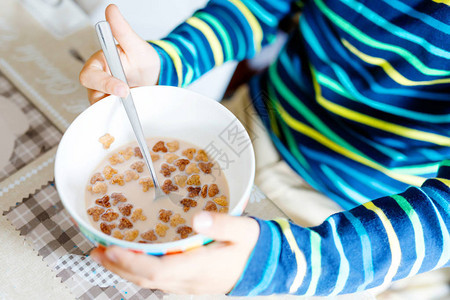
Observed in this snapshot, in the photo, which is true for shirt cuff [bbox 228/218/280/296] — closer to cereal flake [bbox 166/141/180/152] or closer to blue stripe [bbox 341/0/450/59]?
cereal flake [bbox 166/141/180/152]

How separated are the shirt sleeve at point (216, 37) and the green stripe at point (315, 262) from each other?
0.32m

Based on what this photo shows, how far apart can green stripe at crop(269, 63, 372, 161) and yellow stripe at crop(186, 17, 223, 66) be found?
0.12 meters

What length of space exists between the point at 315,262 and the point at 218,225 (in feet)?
0.46

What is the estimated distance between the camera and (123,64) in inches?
22.2

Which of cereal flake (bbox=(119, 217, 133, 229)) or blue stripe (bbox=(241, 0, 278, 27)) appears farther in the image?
blue stripe (bbox=(241, 0, 278, 27))

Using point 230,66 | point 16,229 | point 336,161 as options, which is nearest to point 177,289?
point 16,229

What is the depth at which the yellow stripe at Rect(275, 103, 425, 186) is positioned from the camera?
647 millimetres

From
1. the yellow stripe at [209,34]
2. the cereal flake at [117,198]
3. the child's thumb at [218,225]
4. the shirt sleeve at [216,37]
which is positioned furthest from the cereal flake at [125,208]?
the yellow stripe at [209,34]

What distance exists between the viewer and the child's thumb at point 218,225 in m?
0.37

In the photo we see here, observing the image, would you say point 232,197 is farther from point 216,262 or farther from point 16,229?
point 16,229

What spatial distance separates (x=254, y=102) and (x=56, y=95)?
343 millimetres

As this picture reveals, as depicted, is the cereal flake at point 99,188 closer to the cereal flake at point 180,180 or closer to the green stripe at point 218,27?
the cereal flake at point 180,180

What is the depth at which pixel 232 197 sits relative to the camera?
47cm

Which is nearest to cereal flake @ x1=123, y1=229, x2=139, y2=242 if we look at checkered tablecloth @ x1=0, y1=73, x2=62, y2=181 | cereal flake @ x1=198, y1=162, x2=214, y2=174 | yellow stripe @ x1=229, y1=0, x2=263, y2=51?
cereal flake @ x1=198, y1=162, x2=214, y2=174
